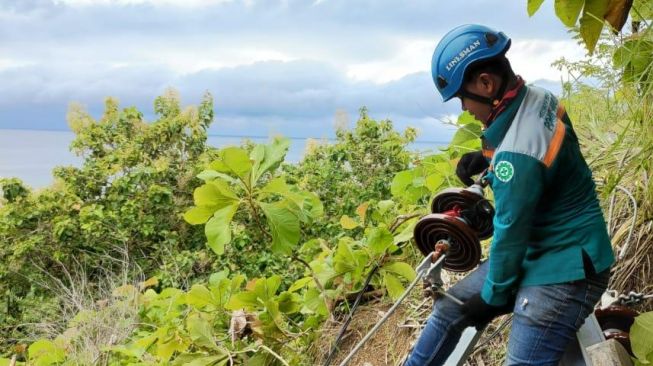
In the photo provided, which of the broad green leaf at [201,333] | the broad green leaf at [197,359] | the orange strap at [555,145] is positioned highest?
the orange strap at [555,145]

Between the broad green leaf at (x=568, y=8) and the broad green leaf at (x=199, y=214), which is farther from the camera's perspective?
the broad green leaf at (x=199, y=214)

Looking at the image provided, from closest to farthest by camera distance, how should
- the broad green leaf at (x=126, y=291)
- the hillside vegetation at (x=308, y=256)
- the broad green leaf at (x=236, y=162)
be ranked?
1. the hillside vegetation at (x=308, y=256)
2. the broad green leaf at (x=236, y=162)
3. the broad green leaf at (x=126, y=291)

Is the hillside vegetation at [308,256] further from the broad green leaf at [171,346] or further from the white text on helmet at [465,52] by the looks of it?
the white text on helmet at [465,52]

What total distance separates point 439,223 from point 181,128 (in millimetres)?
8506

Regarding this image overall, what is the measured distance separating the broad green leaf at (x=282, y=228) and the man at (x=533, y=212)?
1.15 metres

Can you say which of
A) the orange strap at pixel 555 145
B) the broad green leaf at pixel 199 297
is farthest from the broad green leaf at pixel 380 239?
the orange strap at pixel 555 145

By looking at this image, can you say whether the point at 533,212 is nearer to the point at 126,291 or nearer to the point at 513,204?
the point at 513,204

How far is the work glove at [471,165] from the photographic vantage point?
2.42m

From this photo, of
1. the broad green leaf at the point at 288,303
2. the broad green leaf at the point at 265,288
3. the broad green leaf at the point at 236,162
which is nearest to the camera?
the broad green leaf at the point at 236,162

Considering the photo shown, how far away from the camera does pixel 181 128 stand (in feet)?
33.4

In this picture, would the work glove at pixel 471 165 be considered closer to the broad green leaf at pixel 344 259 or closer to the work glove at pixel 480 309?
the work glove at pixel 480 309

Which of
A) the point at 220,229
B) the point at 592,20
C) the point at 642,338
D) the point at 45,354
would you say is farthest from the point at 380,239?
A: the point at 45,354

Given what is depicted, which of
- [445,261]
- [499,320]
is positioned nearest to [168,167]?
[499,320]

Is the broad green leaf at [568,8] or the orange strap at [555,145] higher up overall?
the broad green leaf at [568,8]
